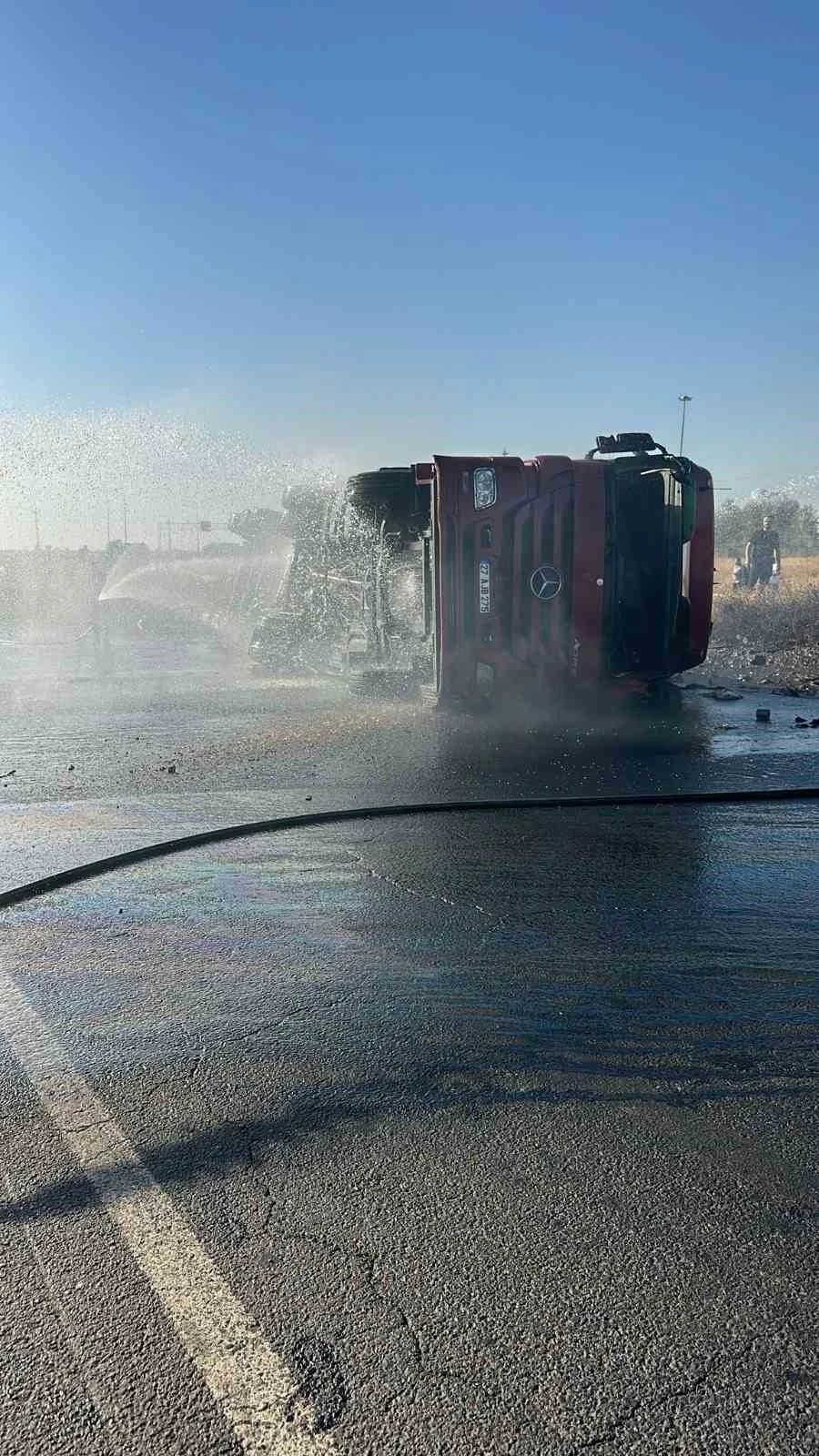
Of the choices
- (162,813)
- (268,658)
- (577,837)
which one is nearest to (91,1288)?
(577,837)

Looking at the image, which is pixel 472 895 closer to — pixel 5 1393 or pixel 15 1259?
pixel 15 1259

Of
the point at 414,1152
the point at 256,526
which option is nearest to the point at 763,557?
the point at 256,526

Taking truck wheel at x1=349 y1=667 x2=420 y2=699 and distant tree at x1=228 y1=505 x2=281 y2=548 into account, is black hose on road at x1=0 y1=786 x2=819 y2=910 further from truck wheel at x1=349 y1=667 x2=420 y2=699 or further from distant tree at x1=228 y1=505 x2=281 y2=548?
distant tree at x1=228 y1=505 x2=281 y2=548

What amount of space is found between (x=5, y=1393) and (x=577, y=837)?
16.1 ft

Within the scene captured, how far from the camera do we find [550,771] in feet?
28.7

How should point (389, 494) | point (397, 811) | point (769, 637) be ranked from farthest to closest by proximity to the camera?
point (769, 637) < point (389, 494) < point (397, 811)

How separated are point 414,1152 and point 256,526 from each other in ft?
58.7

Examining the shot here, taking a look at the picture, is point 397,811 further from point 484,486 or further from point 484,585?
point 484,486

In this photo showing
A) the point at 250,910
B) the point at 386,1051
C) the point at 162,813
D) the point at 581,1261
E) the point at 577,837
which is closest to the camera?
the point at 581,1261

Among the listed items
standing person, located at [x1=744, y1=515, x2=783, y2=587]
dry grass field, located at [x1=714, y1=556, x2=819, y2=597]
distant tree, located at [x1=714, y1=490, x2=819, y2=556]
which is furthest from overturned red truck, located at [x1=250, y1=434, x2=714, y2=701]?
distant tree, located at [x1=714, y1=490, x2=819, y2=556]

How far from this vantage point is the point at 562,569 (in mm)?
11453

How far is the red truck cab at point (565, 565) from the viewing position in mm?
11367

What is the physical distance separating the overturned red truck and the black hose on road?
414 cm

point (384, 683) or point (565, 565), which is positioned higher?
point (565, 565)
